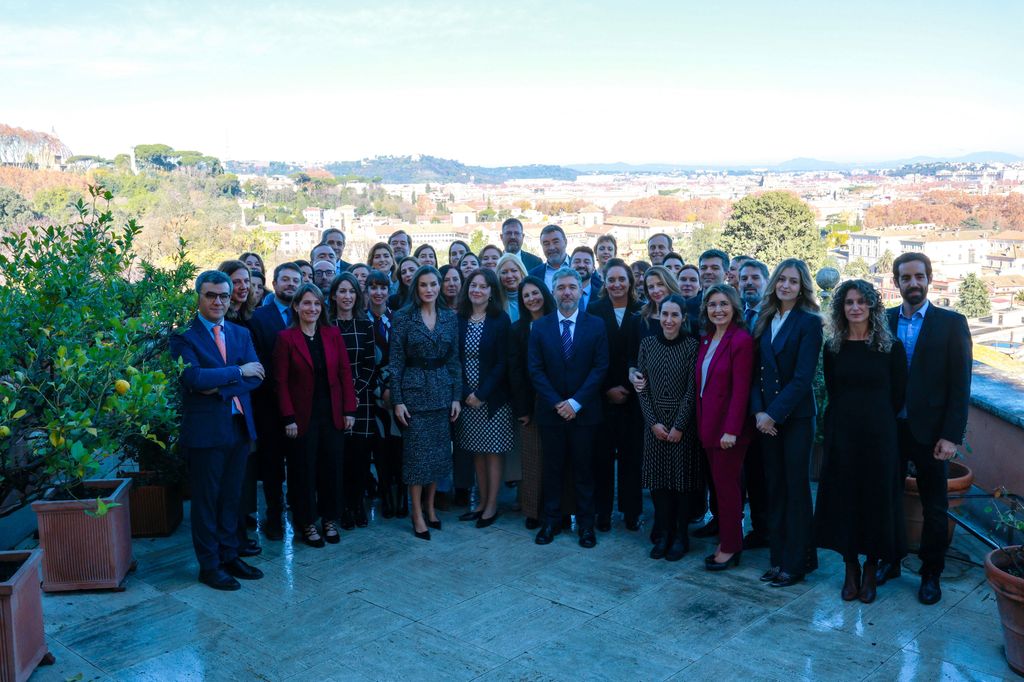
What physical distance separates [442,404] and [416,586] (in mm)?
1165

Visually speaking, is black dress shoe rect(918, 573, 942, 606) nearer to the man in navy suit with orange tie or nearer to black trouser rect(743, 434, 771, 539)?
black trouser rect(743, 434, 771, 539)

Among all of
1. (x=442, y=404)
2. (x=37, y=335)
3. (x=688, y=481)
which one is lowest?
(x=688, y=481)

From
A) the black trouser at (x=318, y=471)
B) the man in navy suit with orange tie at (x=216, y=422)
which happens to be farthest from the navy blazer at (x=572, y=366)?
the man in navy suit with orange tie at (x=216, y=422)

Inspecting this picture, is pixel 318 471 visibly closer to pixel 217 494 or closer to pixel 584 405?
pixel 217 494

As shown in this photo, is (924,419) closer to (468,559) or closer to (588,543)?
(588,543)

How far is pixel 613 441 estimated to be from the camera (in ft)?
17.2

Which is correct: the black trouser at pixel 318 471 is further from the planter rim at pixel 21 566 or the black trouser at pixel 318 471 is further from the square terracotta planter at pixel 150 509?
the planter rim at pixel 21 566

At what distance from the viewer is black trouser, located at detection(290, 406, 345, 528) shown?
494 centimetres

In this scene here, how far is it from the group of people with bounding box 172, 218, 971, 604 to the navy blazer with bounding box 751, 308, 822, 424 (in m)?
0.01

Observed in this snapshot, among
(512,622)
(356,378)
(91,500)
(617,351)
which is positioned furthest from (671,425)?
(91,500)

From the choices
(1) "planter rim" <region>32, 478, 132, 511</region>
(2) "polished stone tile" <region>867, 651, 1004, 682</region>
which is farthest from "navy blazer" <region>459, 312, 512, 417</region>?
(2) "polished stone tile" <region>867, 651, 1004, 682</region>

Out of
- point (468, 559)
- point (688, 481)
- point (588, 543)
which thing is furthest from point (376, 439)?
point (688, 481)

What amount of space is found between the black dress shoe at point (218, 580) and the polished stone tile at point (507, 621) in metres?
1.09

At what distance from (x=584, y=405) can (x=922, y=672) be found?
2196mm
